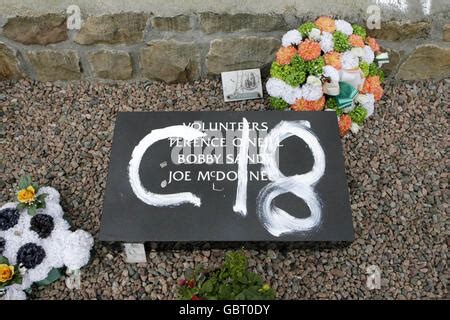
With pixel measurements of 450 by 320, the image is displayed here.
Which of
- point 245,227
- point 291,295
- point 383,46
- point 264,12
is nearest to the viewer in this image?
point 245,227

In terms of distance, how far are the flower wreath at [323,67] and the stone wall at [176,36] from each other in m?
0.13

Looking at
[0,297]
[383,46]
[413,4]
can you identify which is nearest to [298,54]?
[383,46]

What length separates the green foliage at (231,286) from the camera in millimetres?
1802

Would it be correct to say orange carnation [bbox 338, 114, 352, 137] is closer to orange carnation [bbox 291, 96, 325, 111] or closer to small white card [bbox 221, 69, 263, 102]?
orange carnation [bbox 291, 96, 325, 111]

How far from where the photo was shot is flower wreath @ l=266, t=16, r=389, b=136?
2404 millimetres

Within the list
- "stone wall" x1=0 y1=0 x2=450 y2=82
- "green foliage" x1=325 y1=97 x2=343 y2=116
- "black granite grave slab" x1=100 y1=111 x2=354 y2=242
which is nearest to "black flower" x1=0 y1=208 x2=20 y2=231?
"black granite grave slab" x1=100 y1=111 x2=354 y2=242

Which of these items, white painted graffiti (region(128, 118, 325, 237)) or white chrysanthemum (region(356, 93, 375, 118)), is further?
white chrysanthemum (region(356, 93, 375, 118))

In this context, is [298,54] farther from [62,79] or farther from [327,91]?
[62,79]

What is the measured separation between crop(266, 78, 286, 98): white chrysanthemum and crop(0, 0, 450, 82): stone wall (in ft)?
0.78

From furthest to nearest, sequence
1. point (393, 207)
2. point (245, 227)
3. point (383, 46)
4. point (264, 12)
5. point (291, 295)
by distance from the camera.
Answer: point (383, 46) < point (264, 12) < point (393, 207) < point (291, 295) < point (245, 227)

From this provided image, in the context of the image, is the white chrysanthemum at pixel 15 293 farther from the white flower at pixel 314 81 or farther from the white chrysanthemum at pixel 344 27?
the white chrysanthemum at pixel 344 27

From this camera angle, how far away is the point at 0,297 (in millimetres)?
1979

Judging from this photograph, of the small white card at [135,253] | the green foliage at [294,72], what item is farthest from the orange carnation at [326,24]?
the small white card at [135,253]

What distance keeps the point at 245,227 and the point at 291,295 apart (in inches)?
15.6
